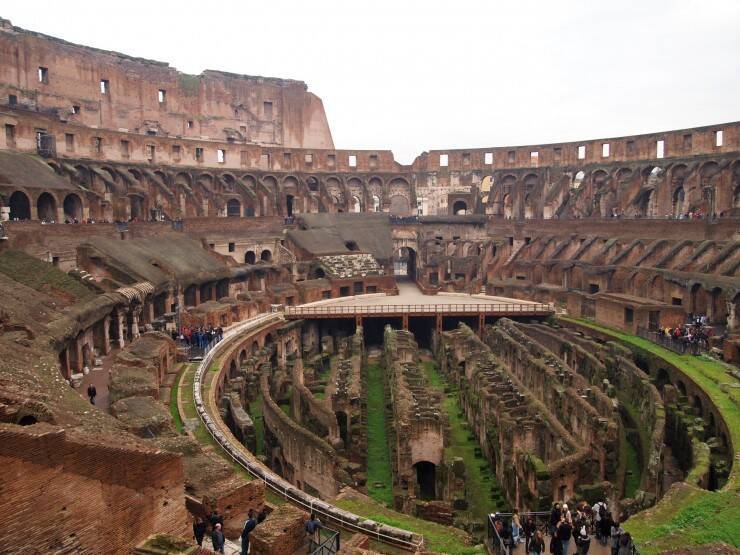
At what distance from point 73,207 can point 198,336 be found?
1721cm

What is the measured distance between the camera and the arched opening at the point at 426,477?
746 inches

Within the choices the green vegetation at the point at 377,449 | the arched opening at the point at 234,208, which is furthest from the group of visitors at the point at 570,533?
the arched opening at the point at 234,208

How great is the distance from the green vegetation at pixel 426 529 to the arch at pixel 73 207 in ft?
101

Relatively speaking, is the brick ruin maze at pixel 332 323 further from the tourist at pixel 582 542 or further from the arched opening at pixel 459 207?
the tourist at pixel 582 542

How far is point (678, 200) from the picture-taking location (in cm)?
4619

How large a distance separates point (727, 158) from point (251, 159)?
3579 cm

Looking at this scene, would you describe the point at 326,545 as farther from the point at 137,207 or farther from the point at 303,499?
the point at 137,207

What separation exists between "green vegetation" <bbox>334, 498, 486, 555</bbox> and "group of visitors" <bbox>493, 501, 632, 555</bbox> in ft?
2.33

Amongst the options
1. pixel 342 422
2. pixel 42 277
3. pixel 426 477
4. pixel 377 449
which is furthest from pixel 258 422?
pixel 42 277

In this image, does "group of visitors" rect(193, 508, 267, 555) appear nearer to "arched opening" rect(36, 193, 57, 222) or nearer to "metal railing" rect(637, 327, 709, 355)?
"metal railing" rect(637, 327, 709, 355)

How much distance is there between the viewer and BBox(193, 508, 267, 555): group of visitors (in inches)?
414

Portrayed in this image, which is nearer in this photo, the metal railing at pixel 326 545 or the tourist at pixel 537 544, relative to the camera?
the metal railing at pixel 326 545

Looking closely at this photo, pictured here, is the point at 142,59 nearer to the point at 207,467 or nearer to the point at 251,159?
the point at 251,159

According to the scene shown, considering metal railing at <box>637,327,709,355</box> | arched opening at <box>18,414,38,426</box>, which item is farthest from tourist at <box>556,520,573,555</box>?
metal railing at <box>637,327,709,355</box>
